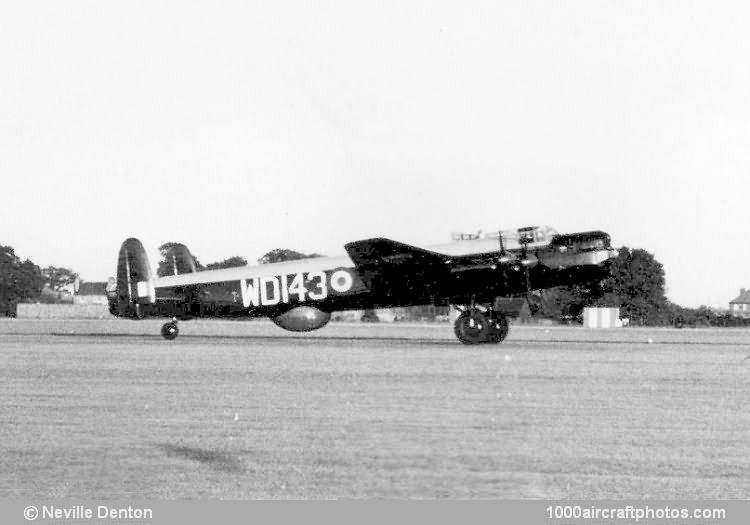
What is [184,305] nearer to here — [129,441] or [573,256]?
[573,256]

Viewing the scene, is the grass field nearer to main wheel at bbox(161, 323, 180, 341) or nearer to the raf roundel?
the raf roundel

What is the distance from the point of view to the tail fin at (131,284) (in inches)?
1305

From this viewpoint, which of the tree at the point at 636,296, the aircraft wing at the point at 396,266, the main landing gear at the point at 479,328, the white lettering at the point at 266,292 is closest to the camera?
the aircraft wing at the point at 396,266

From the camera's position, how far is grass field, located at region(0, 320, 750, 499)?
24.7 feet

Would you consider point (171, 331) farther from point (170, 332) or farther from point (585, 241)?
point (585, 241)

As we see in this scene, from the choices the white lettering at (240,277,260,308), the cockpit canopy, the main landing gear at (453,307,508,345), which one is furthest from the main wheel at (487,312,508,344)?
the white lettering at (240,277,260,308)

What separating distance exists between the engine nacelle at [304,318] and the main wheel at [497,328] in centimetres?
538

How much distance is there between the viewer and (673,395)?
13.7 m

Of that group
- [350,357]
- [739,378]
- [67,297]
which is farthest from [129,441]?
[67,297]

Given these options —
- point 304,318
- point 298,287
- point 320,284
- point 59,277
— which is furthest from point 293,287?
point 59,277

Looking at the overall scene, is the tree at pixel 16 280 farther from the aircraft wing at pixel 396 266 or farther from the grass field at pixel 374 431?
the grass field at pixel 374 431

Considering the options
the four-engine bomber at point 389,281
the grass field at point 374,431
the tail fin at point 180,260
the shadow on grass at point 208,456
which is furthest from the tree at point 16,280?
the shadow on grass at point 208,456

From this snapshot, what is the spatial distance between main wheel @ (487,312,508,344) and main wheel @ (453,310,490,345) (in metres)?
0.16

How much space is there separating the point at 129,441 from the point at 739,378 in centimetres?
1126
